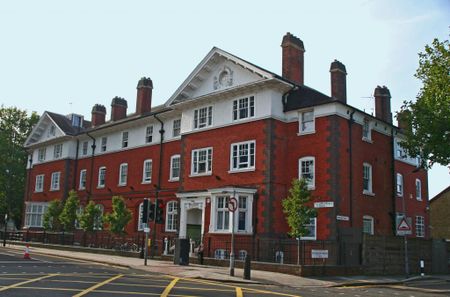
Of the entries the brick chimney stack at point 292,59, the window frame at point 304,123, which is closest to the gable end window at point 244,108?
the window frame at point 304,123

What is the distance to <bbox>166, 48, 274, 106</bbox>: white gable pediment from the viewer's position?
3047 centimetres

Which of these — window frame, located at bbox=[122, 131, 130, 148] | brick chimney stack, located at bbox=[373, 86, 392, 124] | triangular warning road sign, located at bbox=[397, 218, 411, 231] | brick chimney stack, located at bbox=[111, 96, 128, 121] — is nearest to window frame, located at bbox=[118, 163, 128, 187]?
window frame, located at bbox=[122, 131, 130, 148]

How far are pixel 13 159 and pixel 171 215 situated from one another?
31.7 metres

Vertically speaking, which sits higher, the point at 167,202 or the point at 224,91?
the point at 224,91

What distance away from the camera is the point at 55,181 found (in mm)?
49438

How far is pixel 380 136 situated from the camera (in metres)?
32.6

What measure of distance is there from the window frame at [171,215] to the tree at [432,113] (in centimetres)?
1615

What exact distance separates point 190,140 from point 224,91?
15.5 feet

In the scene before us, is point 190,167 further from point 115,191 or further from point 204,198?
point 115,191

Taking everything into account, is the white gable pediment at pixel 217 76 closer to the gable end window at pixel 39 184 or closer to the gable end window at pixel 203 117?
the gable end window at pixel 203 117

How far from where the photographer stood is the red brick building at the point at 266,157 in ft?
92.7

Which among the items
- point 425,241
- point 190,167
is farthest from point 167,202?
point 425,241

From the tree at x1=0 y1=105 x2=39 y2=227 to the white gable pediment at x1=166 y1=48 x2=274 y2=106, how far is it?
3257cm

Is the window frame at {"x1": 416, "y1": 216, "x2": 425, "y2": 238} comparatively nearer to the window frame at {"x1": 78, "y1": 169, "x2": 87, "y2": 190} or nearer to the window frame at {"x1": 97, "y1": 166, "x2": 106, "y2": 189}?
the window frame at {"x1": 97, "y1": 166, "x2": 106, "y2": 189}
